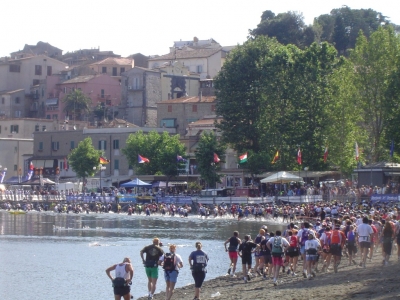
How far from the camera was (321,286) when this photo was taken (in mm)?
24016

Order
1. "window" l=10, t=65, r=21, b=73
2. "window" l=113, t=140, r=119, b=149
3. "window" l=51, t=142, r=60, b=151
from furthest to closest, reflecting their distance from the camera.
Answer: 1. "window" l=10, t=65, r=21, b=73
2. "window" l=51, t=142, r=60, b=151
3. "window" l=113, t=140, r=119, b=149

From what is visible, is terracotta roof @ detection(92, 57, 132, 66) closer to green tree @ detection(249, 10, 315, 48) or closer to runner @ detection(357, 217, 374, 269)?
green tree @ detection(249, 10, 315, 48)

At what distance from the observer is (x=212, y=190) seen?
77312mm

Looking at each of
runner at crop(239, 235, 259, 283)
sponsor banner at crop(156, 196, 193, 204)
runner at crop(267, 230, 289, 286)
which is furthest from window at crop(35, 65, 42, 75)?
runner at crop(267, 230, 289, 286)

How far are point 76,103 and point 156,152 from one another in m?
37.3

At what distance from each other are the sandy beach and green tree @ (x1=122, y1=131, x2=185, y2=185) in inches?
2278

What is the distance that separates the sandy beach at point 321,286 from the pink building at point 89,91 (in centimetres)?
10216

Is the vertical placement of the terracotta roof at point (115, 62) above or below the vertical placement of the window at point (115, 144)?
above

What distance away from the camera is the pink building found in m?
129

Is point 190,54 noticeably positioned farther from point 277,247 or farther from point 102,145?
point 277,247

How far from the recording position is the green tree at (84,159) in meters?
94.0

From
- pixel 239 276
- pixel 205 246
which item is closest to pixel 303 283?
pixel 239 276

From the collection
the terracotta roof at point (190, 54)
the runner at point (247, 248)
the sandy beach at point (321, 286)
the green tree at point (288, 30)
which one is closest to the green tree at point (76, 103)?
the terracotta roof at point (190, 54)

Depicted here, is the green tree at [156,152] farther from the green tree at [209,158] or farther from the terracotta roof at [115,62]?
the terracotta roof at [115,62]
